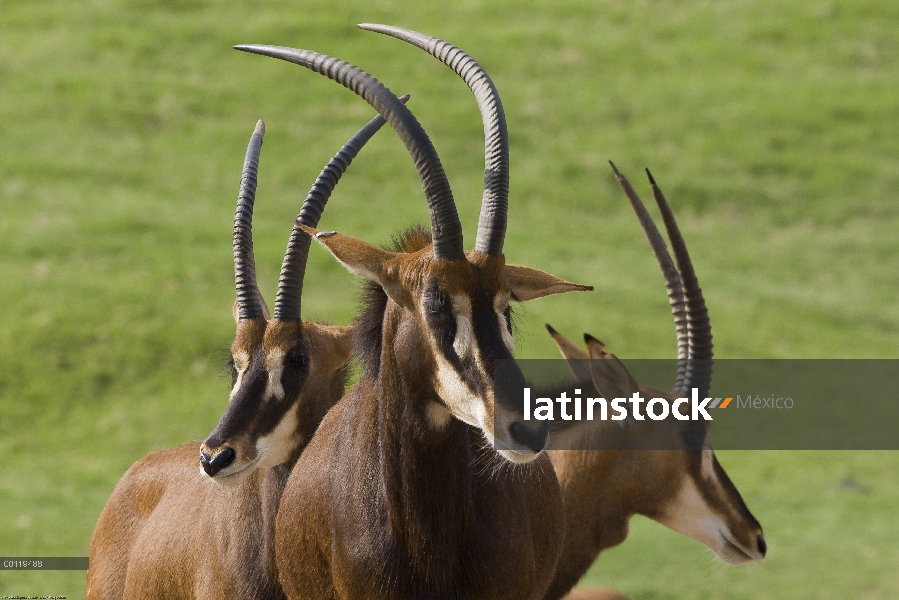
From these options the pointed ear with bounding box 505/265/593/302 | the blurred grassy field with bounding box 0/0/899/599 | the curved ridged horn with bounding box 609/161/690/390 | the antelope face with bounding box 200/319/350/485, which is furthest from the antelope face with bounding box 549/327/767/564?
the blurred grassy field with bounding box 0/0/899/599

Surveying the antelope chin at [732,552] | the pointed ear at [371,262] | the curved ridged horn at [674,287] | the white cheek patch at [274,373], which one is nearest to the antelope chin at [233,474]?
the white cheek patch at [274,373]

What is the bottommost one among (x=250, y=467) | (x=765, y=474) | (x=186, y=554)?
(x=765, y=474)

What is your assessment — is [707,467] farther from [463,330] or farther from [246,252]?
[463,330]

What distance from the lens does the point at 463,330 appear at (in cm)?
595

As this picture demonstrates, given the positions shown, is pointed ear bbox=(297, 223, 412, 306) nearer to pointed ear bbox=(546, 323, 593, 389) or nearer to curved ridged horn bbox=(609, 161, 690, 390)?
pointed ear bbox=(546, 323, 593, 389)

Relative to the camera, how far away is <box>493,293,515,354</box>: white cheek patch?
5.98 metres

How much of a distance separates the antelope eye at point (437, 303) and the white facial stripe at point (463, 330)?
0.15 feet

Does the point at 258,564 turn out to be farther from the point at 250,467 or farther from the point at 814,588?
the point at 814,588

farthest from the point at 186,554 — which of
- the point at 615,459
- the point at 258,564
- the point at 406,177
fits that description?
the point at 406,177

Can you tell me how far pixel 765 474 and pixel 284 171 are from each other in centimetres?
1657

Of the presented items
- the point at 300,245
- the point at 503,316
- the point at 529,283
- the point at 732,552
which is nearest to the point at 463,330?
the point at 503,316

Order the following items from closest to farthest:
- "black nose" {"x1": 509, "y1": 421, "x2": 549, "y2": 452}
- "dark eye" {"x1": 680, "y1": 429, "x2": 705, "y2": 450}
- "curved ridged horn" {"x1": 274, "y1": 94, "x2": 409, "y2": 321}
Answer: "black nose" {"x1": 509, "y1": 421, "x2": 549, "y2": 452} → "curved ridged horn" {"x1": 274, "y1": 94, "x2": 409, "y2": 321} → "dark eye" {"x1": 680, "y1": 429, "x2": 705, "y2": 450}

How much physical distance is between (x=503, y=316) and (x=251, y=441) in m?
2.05

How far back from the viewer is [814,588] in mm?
13648
